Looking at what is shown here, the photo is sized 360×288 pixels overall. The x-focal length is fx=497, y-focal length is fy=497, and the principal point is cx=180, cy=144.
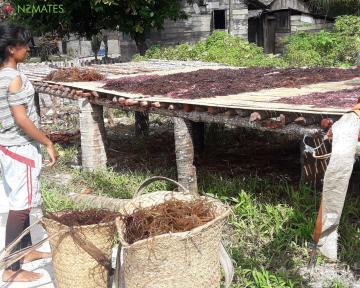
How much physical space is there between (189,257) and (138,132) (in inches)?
261

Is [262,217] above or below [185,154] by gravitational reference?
below

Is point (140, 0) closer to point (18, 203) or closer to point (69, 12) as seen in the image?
point (69, 12)

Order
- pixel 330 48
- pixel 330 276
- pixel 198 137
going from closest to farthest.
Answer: pixel 330 276
pixel 198 137
pixel 330 48

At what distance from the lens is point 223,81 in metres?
6.05

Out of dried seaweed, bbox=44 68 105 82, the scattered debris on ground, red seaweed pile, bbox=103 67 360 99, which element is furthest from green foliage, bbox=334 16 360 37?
the scattered debris on ground

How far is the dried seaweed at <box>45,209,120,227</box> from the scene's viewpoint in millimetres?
3400

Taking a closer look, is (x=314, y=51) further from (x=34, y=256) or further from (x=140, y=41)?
(x=34, y=256)

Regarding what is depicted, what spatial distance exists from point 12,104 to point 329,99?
258 cm

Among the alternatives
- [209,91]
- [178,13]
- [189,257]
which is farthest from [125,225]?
[178,13]

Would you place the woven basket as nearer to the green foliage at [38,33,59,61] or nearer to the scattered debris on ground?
the scattered debris on ground

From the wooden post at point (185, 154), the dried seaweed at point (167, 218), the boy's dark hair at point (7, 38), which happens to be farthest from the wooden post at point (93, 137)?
the dried seaweed at point (167, 218)

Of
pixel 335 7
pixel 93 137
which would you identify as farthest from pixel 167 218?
pixel 335 7

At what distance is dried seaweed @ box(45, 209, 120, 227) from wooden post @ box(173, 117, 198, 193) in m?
1.88

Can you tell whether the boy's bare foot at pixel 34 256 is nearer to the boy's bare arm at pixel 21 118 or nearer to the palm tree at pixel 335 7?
the boy's bare arm at pixel 21 118
